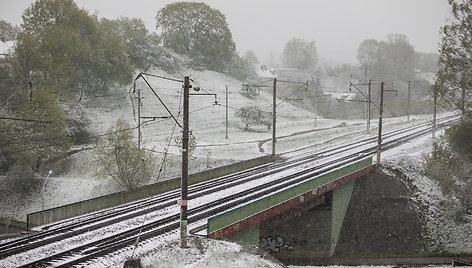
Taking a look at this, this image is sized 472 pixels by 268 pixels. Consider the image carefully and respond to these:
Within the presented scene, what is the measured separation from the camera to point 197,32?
95.8 meters

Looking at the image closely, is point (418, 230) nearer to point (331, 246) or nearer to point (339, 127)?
point (331, 246)

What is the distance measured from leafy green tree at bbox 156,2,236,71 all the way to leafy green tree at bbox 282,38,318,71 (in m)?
95.8

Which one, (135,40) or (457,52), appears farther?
(135,40)

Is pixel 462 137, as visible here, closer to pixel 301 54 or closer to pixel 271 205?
pixel 271 205

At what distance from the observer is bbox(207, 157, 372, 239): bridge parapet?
70.3 ft

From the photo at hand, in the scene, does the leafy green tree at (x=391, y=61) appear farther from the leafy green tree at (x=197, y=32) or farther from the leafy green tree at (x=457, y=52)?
the leafy green tree at (x=457, y=52)

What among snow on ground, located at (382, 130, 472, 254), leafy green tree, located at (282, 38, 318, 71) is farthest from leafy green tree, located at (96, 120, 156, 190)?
leafy green tree, located at (282, 38, 318, 71)

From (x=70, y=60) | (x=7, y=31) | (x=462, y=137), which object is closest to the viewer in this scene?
(x=462, y=137)

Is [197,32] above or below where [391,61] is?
above

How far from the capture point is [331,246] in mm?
34844

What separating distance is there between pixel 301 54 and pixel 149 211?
173 metres

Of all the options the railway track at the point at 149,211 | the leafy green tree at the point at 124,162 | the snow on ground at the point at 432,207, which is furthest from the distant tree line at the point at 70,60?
the snow on ground at the point at 432,207

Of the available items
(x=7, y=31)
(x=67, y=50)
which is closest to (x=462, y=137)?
(x=67, y=50)

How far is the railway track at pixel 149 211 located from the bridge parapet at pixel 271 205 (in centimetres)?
225
